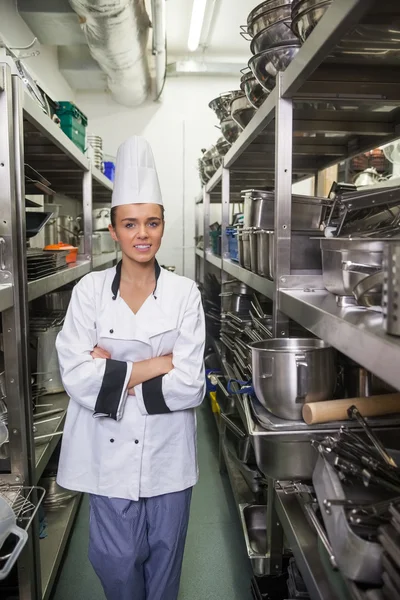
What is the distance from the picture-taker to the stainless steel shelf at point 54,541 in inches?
69.5

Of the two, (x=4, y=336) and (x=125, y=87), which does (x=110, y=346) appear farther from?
(x=125, y=87)

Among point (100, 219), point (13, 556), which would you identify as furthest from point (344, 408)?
point (100, 219)

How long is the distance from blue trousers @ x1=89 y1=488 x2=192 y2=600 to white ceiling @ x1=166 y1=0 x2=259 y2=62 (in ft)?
12.4

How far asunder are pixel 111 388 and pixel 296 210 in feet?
2.79

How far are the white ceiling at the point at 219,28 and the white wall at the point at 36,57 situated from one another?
1104 mm

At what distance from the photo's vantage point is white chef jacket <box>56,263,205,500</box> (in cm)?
144

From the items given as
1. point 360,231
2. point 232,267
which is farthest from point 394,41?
point 232,267

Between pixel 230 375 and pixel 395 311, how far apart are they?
176cm

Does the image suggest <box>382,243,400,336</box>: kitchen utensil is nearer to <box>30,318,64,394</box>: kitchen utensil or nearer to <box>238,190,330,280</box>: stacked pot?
<box>238,190,330,280</box>: stacked pot

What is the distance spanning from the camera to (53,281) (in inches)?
76.2

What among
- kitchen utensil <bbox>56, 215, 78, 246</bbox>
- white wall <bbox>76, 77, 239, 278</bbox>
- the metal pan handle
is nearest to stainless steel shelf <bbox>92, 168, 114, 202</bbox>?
kitchen utensil <bbox>56, 215, 78, 246</bbox>

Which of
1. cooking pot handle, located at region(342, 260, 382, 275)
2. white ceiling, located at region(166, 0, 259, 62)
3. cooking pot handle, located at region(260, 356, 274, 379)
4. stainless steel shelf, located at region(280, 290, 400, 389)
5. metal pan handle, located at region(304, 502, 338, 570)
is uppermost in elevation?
white ceiling, located at region(166, 0, 259, 62)

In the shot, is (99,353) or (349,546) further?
(99,353)

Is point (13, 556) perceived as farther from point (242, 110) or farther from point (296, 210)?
point (242, 110)
